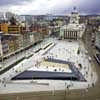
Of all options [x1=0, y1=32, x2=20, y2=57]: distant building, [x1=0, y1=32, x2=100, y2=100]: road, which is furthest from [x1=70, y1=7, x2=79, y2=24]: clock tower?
[x1=0, y1=32, x2=100, y2=100]: road

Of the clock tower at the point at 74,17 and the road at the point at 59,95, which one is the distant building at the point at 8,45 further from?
the clock tower at the point at 74,17

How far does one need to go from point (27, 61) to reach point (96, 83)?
1259cm

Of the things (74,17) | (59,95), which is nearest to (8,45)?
(59,95)

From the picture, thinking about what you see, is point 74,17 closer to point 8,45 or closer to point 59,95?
point 8,45

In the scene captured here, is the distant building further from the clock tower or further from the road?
the clock tower

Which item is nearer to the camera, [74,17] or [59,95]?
[59,95]

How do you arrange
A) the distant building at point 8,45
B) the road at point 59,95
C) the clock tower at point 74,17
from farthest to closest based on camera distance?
1. the clock tower at point 74,17
2. the distant building at point 8,45
3. the road at point 59,95

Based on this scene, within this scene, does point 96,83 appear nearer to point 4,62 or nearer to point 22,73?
point 22,73

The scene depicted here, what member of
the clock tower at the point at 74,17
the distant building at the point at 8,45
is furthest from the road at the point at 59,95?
the clock tower at the point at 74,17

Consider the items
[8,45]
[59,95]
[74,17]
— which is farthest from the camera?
[74,17]

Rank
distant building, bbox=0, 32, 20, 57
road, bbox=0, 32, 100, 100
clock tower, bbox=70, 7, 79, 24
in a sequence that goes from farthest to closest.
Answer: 1. clock tower, bbox=70, 7, 79, 24
2. distant building, bbox=0, 32, 20, 57
3. road, bbox=0, 32, 100, 100

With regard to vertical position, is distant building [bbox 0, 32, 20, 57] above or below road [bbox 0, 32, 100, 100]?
above

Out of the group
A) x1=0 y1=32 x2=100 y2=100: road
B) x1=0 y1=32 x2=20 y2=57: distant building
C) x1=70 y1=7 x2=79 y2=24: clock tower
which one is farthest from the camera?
x1=70 y1=7 x2=79 y2=24: clock tower

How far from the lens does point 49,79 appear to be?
23531 mm
